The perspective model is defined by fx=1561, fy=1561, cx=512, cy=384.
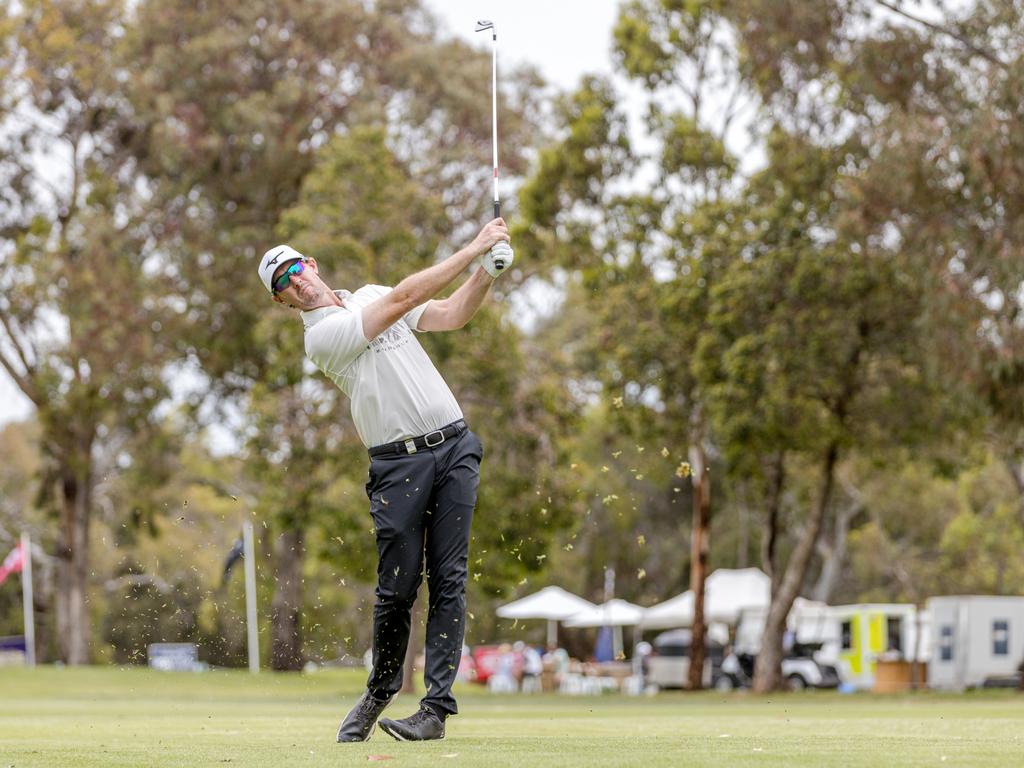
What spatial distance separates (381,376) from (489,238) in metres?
0.78

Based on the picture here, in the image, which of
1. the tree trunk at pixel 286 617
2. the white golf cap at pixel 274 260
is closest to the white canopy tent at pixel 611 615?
the tree trunk at pixel 286 617

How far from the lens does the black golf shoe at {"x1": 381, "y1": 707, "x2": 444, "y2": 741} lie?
664cm

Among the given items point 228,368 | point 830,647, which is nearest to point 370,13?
point 228,368

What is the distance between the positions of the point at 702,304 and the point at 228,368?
1315 cm

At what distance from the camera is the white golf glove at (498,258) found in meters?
6.75

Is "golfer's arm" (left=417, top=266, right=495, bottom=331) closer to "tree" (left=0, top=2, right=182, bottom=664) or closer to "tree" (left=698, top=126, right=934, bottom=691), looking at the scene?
"tree" (left=698, top=126, right=934, bottom=691)

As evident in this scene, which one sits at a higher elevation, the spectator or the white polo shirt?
the white polo shirt

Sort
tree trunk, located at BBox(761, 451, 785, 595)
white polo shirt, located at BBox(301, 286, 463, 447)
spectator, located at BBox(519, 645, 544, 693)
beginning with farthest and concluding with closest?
spectator, located at BBox(519, 645, 544, 693)
tree trunk, located at BBox(761, 451, 785, 595)
white polo shirt, located at BBox(301, 286, 463, 447)

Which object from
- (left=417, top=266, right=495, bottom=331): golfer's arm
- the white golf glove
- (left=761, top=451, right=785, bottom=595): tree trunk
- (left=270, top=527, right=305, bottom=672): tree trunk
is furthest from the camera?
(left=270, top=527, right=305, bottom=672): tree trunk

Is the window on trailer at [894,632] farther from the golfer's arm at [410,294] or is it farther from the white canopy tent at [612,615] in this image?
the golfer's arm at [410,294]

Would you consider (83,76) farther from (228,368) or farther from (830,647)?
(830,647)

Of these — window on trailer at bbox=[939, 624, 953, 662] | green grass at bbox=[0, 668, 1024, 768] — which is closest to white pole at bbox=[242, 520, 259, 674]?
window on trailer at bbox=[939, 624, 953, 662]

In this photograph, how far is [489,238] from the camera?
6820 mm

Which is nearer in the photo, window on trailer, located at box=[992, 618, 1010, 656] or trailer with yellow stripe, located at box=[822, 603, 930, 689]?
window on trailer, located at box=[992, 618, 1010, 656]
